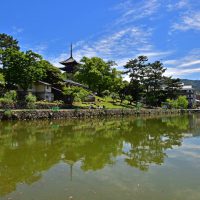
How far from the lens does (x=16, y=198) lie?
6.61 m

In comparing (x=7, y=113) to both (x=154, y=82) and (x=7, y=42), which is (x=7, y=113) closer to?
(x=7, y=42)

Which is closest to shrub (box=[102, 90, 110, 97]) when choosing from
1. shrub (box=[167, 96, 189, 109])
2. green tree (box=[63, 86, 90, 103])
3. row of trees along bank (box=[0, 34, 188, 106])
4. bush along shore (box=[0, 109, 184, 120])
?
row of trees along bank (box=[0, 34, 188, 106])

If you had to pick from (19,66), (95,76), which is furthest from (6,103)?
(95,76)

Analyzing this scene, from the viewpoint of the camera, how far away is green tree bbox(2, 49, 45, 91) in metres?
36.3

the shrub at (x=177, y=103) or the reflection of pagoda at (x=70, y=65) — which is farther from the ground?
the reflection of pagoda at (x=70, y=65)

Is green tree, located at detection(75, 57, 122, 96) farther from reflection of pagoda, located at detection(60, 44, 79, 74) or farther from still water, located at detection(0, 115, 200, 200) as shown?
still water, located at detection(0, 115, 200, 200)

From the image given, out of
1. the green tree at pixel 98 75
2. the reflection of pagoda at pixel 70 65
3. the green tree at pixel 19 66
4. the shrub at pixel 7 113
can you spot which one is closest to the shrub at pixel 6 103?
the shrub at pixel 7 113

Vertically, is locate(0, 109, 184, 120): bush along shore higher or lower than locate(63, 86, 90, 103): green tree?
lower

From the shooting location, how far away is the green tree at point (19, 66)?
119 ft

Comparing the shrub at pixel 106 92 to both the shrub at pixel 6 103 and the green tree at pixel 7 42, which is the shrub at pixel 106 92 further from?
the shrub at pixel 6 103

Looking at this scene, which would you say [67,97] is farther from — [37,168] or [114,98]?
[37,168]

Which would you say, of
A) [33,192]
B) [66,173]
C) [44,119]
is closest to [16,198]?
[33,192]

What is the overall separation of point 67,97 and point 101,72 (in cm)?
1384

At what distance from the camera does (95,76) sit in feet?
175
